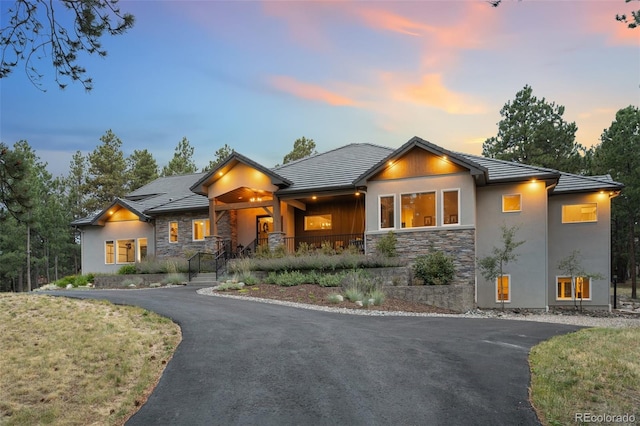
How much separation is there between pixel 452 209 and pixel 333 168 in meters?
6.54

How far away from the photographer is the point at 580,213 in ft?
61.6

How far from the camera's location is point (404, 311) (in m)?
13.0

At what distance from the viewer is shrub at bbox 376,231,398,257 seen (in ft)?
57.3

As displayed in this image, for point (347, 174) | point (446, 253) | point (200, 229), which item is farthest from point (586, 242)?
point (200, 229)

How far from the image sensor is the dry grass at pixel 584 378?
16.3 ft

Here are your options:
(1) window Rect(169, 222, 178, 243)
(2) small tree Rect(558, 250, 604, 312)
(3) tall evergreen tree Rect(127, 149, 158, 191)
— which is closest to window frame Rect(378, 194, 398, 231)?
(2) small tree Rect(558, 250, 604, 312)

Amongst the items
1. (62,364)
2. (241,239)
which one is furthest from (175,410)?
(241,239)

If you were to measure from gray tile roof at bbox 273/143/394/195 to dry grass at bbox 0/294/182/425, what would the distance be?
10.6m

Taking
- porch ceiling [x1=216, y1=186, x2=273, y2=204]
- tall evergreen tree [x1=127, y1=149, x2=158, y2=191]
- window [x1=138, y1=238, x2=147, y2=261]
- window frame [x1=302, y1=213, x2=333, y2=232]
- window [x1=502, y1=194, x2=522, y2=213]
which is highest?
tall evergreen tree [x1=127, y1=149, x2=158, y2=191]

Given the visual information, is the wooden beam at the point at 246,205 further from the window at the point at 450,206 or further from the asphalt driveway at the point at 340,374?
the asphalt driveway at the point at 340,374

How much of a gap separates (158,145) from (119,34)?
46297 millimetres

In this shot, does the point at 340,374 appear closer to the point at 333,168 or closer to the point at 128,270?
the point at 333,168

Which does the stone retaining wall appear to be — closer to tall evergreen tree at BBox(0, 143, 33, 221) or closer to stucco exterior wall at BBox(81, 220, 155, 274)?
stucco exterior wall at BBox(81, 220, 155, 274)

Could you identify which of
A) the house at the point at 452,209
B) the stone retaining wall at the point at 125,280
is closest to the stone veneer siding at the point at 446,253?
the house at the point at 452,209
